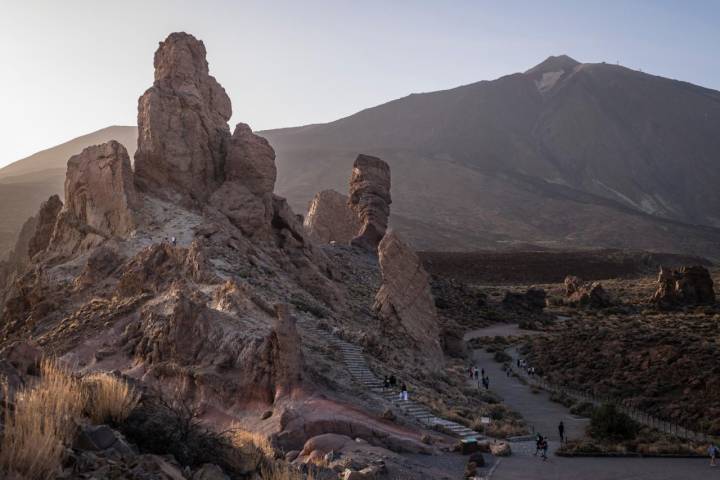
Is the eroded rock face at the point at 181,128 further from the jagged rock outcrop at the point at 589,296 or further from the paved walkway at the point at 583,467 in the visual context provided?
the jagged rock outcrop at the point at 589,296

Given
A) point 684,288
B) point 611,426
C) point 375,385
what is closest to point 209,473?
point 375,385

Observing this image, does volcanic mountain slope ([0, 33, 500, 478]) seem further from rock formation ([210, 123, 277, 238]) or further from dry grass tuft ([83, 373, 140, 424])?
dry grass tuft ([83, 373, 140, 424])

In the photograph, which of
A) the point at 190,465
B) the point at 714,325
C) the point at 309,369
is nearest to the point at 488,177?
the point at 714,325

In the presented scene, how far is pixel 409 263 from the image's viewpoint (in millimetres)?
30953

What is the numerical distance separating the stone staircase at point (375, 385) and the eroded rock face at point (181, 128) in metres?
10.1

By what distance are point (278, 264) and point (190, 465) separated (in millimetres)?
24227

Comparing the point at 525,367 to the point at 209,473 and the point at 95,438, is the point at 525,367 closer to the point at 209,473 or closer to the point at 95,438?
the point at 209,473

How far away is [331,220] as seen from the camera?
199 feet

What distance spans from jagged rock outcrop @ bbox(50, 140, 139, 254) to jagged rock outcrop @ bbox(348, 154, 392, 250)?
98.9ft

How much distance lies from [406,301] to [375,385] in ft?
31.7

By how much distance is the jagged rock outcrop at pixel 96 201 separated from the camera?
2609 centimetres

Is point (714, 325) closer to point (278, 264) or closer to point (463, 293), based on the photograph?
point (463, 293)

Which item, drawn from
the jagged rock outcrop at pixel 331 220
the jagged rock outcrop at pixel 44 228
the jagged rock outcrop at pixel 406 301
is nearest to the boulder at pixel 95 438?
the jagged rock outcrop at pixel 406 301

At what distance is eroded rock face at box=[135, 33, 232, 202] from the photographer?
1154 inches
